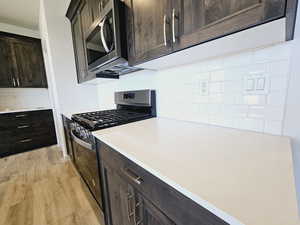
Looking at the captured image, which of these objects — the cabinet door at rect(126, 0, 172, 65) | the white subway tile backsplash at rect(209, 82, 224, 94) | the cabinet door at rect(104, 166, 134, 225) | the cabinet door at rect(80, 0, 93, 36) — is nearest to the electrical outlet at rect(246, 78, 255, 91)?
the white subway tile backsplash at rect(209, 82, 224, 94)

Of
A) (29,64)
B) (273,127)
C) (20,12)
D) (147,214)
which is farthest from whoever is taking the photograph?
(29,64)

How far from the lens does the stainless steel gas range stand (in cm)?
106

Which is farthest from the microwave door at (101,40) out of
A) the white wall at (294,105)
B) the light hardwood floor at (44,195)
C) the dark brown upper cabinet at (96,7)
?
the light hardwood floor at (44,195)

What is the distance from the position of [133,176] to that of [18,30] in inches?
170

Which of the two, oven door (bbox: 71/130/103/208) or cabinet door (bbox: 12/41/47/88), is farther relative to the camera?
cabinet door (bbox: 12/41/47/88)

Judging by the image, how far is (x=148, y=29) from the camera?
2.79ft

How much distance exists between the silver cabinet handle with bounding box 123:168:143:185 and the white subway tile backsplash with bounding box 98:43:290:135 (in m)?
0.61

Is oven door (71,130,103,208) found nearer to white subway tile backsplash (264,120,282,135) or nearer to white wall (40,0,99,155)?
white subway tile backsplash (264,120,282,135)

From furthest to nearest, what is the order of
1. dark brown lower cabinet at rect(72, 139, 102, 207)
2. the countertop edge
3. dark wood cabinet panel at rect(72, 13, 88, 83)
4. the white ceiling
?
the white ceiling → dark wood cabinet panel at rect(72, 13, 88, 83) → dark brown lower cabinet at rect(72, 139, 102, 207) → the countertop edge

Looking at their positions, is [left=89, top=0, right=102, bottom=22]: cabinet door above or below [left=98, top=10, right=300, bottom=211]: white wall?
above

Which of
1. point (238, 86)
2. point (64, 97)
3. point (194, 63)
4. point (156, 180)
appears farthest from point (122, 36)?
point (64, 97)

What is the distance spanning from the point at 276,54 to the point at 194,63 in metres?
0.44

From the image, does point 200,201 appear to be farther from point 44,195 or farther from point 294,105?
point 44,195

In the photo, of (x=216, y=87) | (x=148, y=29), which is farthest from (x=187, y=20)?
(x=216, y=87)
